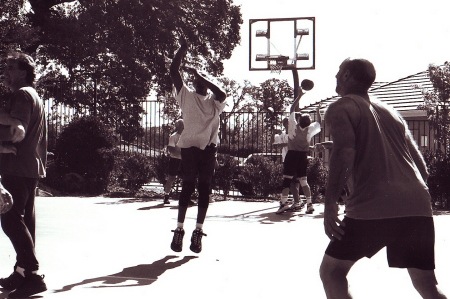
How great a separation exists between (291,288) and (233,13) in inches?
924

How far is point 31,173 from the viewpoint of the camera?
5.06 m

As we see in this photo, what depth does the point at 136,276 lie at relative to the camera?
5797 mm

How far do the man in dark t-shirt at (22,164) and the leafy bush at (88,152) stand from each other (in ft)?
43.0

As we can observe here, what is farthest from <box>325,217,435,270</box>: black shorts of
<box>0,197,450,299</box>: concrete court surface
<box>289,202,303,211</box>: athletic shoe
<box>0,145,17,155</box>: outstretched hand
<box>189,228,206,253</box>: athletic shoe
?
<box>289,202,303,211</box>: athletic shoe

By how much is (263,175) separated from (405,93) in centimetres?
1513

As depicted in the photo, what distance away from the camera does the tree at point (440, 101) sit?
1545 cm

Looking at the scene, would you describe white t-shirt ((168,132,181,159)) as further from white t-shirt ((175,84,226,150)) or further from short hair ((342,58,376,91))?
short hair ((342,58,376,91))

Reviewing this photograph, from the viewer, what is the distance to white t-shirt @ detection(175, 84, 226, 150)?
283 inches

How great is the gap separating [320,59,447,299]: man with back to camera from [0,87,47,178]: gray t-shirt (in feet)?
8.15

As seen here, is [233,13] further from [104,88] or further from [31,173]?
[31,173]

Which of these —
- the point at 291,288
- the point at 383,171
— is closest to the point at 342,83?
the point at 383,171

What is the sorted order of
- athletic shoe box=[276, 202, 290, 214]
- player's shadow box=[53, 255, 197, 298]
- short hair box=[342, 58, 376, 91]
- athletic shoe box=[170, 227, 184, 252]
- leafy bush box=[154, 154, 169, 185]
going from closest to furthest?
short hair box=[342, 58, 376, 91]
player's shadow box=[53, 255, 197, 298]
athletic shoe box=[170, 227, 184, 252]
athletic shoe box=[276, 202, 290, 214]
leafy bush box=[154, 154, 169, 185]

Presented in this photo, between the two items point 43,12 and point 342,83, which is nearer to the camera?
point 342,83

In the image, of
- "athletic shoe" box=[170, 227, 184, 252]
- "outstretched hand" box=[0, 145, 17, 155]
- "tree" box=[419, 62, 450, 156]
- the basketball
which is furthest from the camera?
"tree" box=[419, 62, 450, 156]
